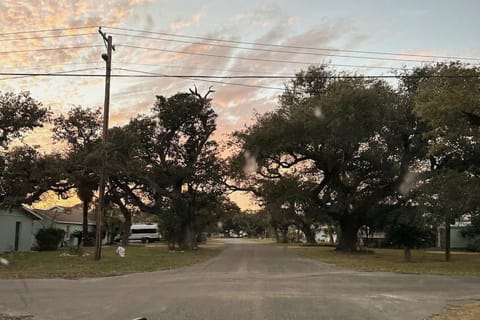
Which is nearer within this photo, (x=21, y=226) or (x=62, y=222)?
(x=21, y=226)

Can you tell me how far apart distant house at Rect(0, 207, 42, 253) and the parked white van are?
36.7m

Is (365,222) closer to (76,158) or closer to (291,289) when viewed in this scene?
(76,158)

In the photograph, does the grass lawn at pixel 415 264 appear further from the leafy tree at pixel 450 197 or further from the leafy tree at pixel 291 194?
the leafy tree at pixel 291 194

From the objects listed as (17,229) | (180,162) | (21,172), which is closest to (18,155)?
(21,172)

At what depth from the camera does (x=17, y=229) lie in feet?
138

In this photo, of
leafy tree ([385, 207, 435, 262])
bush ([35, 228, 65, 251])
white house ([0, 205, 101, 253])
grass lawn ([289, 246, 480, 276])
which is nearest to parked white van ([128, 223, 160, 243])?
white house ([0, 205, 101, 253])

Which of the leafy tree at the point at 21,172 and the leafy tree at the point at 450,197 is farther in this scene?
the leafy tree at the point at 21,172

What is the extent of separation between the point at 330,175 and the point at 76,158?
20.6 m

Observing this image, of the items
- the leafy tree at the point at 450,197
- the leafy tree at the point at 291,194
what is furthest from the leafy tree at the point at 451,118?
the leafy tree at the point at 291,194

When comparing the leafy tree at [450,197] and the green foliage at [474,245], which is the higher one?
the leafy tree at [450,197]

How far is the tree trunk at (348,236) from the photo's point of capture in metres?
45.7

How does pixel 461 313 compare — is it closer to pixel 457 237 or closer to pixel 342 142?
pixel 342 142

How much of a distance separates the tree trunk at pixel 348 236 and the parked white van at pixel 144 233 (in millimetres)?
42088

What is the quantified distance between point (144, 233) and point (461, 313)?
7495cm
